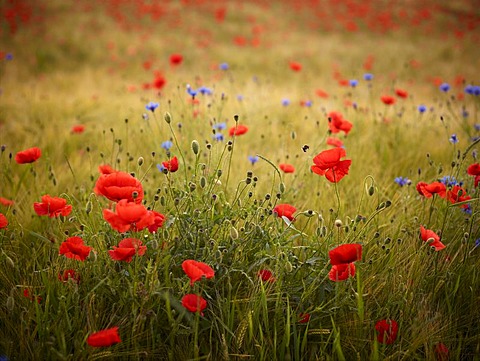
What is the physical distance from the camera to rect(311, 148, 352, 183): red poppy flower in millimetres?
1217

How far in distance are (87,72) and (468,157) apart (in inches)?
202

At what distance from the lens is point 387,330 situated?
1.18m

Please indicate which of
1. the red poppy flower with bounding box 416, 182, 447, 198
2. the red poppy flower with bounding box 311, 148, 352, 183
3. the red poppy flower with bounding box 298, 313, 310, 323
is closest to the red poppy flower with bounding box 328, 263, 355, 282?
the red poppy flower with bounding box 298, 313, 310, 323

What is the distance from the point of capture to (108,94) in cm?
478

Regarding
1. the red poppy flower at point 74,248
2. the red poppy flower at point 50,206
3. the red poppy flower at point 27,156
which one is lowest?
the red poppy flower at point 74,248

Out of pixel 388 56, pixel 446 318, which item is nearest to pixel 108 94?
pixel 446 318

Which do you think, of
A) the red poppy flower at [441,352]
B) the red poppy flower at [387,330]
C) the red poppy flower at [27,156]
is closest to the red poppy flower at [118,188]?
the red poppy flower at [27,156]

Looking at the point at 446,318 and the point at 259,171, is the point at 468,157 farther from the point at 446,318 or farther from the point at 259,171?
the point at 446,318

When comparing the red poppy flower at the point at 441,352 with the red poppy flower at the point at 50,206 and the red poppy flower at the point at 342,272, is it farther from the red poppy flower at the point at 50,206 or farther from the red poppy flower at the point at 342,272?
the red poppy flower at the point at 50,206

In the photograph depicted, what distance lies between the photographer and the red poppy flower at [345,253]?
1.05 meters

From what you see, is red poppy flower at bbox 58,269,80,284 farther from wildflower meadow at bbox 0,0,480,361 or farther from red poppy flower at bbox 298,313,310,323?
red poppy flower at bbox 298,313,310,323

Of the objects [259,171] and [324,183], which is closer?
[324,183]

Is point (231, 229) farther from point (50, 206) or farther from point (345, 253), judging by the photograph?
point (50, 206)

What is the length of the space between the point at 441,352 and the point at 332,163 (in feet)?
2.10
